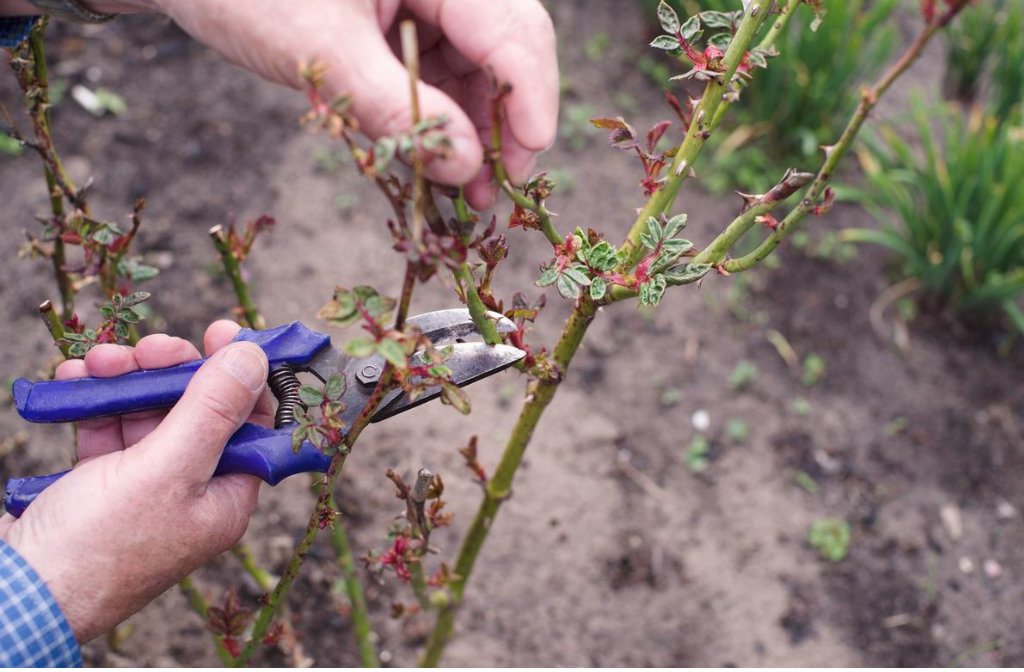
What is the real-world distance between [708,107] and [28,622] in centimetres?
122

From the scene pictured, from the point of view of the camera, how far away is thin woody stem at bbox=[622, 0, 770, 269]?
1.15 m

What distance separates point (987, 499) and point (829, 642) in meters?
0.75

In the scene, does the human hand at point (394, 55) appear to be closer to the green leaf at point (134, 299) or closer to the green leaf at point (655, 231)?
the green leaf at point (655, 231)

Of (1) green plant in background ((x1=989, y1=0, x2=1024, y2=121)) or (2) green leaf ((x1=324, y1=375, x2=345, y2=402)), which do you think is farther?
(1) green plant in background ((x1=989, y1=0, x2=1024, y2=121))

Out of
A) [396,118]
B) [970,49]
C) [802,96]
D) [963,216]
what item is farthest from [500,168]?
[970,49]

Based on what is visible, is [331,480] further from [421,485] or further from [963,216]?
[963,216]

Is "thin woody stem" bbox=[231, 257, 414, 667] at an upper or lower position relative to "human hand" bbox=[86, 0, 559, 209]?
lower

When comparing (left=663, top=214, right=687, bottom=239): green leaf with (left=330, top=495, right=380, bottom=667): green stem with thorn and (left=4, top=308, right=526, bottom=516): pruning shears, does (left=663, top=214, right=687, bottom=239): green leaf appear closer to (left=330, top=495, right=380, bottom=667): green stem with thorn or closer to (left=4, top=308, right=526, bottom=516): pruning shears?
(left=4, top=308, right=526, bottom=516): pruning shears

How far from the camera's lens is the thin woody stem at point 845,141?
84cm

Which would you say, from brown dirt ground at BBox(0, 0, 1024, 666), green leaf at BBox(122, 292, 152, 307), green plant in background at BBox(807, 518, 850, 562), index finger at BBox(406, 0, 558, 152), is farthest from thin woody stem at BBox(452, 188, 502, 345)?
green plant in background at BBox(807, 518, 850, 562)

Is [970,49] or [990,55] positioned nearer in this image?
[970,49]

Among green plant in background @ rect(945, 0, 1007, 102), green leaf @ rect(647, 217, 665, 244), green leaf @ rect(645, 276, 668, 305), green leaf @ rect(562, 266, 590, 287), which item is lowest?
green plant in background @ rect(945, 0, 1007, 102)

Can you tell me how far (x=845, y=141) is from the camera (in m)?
0.98

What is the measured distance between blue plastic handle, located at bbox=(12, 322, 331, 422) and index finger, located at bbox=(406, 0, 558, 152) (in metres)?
0.54
